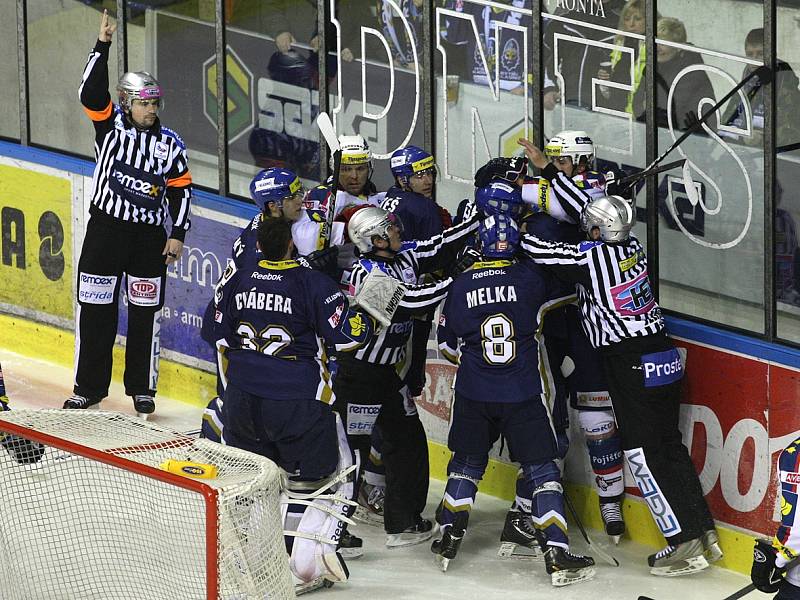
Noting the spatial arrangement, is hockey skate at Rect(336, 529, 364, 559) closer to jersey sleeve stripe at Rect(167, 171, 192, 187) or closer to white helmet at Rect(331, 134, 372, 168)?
white helmet at Rect(331, 134, 372, 168)

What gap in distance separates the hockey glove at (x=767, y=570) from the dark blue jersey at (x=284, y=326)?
6.11 ft

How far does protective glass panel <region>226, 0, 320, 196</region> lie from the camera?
8.05 meters

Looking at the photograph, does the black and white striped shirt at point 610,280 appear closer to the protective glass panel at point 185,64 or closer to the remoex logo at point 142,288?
the remoex logo at point 142,288

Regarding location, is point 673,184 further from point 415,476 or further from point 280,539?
point 280,539

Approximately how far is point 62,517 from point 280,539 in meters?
0.99

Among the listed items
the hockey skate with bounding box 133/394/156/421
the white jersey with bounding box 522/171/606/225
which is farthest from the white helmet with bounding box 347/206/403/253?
the hockey skate with bounding box 133/394/156/421

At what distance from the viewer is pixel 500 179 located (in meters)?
6.50

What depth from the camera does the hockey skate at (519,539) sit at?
256 inches

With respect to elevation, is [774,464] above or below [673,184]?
below

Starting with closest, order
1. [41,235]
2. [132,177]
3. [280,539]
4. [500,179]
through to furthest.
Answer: [280,539], [500,179], [132,177], [41,235]

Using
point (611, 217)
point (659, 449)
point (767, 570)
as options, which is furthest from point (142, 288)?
point (767, 570)

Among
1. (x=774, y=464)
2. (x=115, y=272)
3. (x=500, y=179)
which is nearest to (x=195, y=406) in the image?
(x=115, y=272)

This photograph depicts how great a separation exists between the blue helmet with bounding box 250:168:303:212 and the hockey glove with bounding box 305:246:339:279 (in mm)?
259

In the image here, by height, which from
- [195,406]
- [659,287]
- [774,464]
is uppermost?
[659,287]
